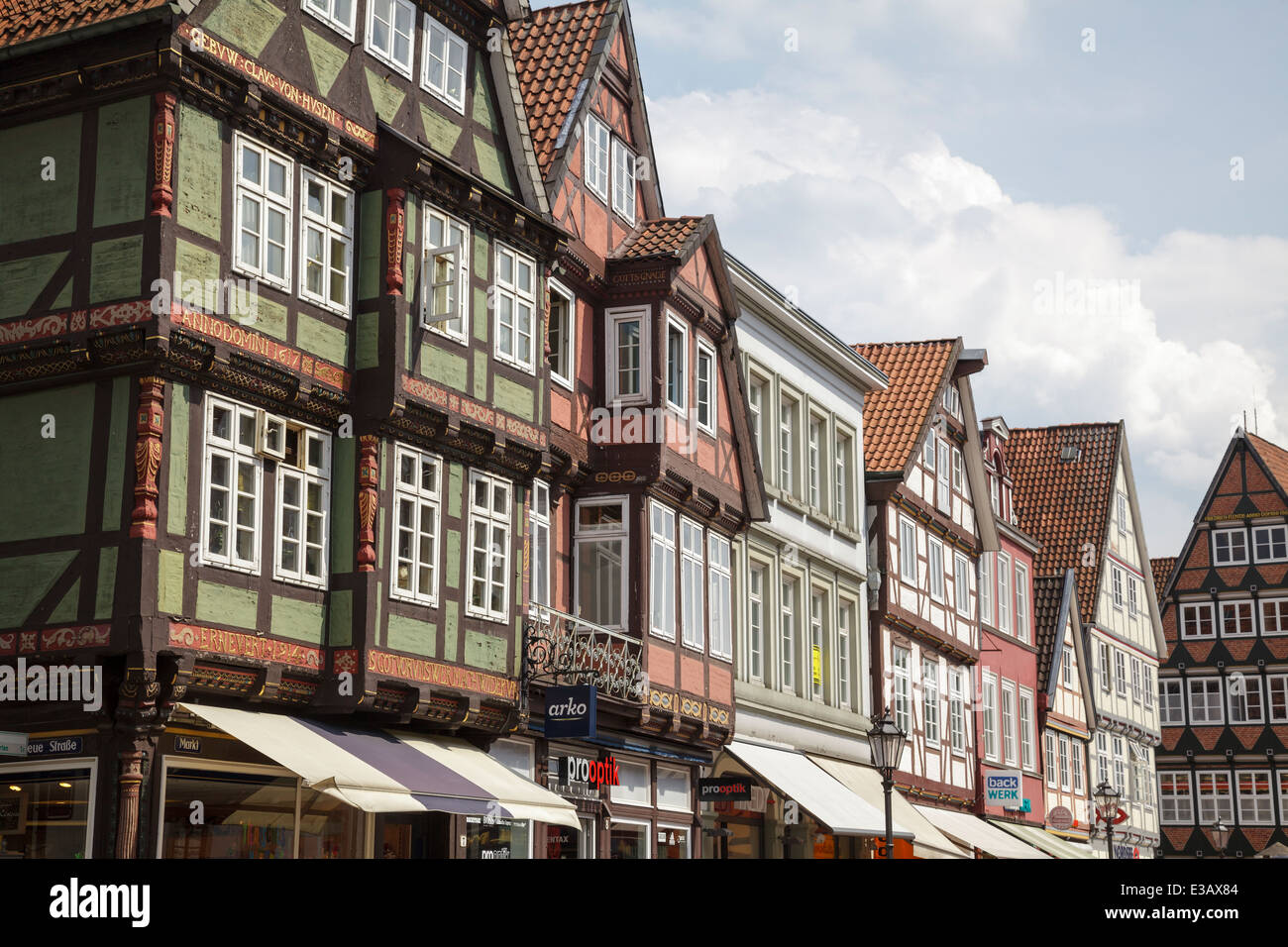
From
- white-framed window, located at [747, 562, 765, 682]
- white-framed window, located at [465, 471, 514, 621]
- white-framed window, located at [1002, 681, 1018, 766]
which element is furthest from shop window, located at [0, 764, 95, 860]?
white-framed window, located at [1002, 681, 1018, 766]

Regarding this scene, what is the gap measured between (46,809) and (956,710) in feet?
90.8

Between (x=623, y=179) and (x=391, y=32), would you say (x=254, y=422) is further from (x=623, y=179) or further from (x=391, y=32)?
(x=623, y=179)

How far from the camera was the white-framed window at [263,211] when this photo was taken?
56.0 ft

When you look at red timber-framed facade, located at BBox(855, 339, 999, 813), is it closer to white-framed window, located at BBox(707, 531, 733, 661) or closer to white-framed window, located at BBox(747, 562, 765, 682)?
white-framed window, located at BBox(747, 562, 765, 682)

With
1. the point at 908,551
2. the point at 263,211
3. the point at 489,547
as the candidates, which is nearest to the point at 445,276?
the point at 263,211

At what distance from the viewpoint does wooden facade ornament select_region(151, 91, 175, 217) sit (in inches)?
625

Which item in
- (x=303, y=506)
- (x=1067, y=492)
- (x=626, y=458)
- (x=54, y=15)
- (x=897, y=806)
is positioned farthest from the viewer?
(x=1067, y=492)

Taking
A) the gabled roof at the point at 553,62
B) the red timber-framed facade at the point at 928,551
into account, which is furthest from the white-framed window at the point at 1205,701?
the gabled roof at the point at 553,62

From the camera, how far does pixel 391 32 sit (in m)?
19.8

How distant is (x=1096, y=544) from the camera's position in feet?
186

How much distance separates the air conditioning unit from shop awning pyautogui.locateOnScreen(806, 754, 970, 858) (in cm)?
1586
